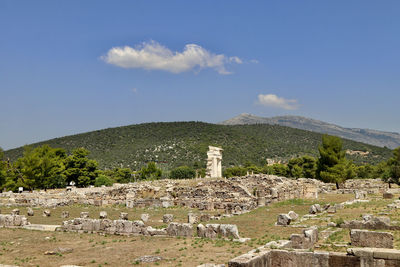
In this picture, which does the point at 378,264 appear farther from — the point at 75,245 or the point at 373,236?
the point at 75,245

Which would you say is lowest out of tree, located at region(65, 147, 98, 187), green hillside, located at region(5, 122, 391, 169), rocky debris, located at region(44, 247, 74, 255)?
rocky debris, located at region(44, 247, 74, 255)

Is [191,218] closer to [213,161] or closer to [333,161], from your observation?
[213,161]

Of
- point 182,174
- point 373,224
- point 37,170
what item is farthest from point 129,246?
point 182,174

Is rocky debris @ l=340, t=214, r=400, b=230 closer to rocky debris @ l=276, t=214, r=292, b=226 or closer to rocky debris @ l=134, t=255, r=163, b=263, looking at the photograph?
rocky debris @ l=276, t=214, r=292, b=226

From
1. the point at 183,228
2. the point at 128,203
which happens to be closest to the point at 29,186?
the point at 128,203

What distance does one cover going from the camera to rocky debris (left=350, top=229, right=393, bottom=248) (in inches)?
511

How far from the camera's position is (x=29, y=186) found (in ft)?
186

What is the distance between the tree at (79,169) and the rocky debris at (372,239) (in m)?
56.9

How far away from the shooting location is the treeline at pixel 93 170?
174 feet

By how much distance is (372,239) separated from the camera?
43.5ft

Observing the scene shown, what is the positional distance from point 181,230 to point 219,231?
185 centimetres

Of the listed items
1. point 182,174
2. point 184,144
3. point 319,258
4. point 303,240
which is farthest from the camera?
point 184,144

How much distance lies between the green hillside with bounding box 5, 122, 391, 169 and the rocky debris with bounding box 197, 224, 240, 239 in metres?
83.8

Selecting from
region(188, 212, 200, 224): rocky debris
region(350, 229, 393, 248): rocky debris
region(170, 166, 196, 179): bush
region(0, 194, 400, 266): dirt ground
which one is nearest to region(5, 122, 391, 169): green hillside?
region(170, 166, 196, 179): bush
